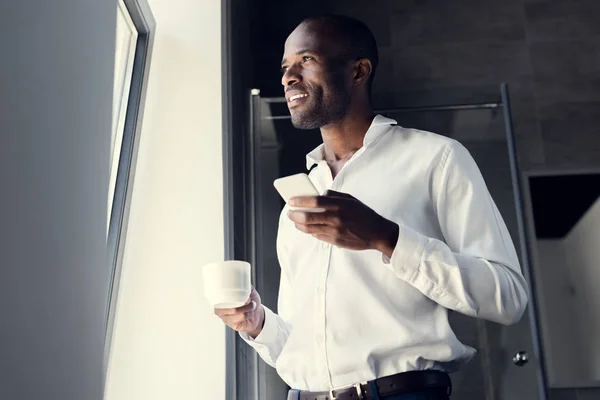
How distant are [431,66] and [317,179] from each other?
6.23 feet

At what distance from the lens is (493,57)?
331 cm

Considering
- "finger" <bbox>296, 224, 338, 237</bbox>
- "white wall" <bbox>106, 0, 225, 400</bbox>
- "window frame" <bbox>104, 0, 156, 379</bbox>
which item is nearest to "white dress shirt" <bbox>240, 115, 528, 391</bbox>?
"finger" <bbox>296, 224, 338, 237</bbox>

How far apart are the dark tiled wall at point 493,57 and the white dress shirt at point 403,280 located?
5.62 feet

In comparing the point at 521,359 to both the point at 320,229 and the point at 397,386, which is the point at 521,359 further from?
the point at 320,229

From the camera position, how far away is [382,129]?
155 centimetres

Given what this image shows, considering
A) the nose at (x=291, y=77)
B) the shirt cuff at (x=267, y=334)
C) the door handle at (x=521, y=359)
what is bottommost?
the shirt cuff at (x=267, y=334)

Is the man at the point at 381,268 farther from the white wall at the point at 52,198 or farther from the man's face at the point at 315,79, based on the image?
the white wall at the point at 52,198

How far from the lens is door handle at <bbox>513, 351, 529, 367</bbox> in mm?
2531

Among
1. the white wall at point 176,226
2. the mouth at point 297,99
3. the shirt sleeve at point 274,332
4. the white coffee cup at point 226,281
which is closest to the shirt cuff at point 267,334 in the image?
the shirt sleeve at point 274,332

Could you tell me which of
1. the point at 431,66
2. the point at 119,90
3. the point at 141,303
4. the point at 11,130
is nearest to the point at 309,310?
the point at 11,130

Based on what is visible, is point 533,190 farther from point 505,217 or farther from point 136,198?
point 136,198

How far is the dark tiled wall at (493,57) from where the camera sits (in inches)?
124

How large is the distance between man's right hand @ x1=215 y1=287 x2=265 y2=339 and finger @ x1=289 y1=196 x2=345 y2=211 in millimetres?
359

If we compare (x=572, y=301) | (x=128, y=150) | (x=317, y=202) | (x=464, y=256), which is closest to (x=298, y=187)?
(x=317, y=202)
